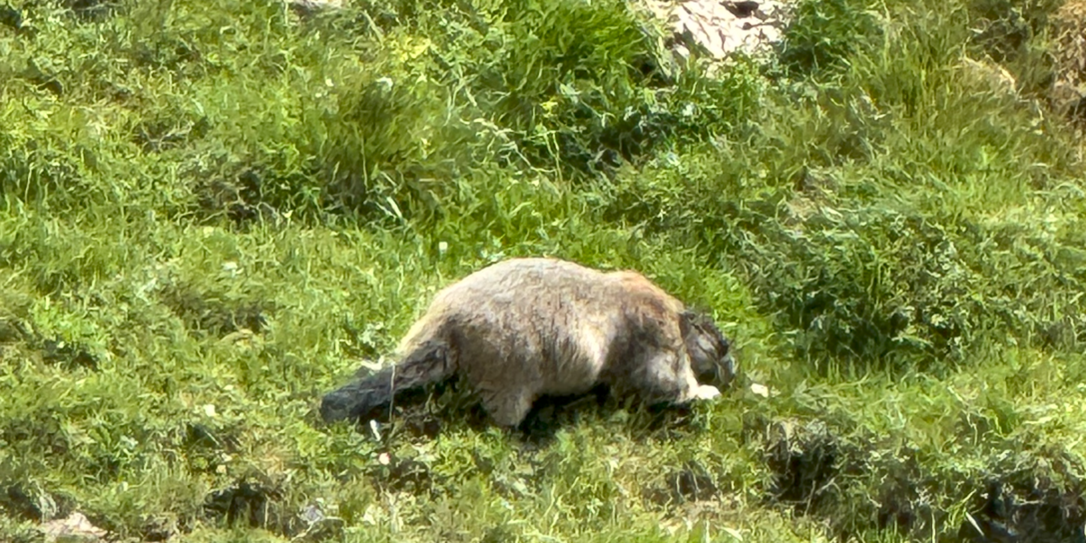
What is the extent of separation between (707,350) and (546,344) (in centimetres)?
72

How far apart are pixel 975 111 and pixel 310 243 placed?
317 cm

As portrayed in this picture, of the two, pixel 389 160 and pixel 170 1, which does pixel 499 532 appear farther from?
pixel 170 1

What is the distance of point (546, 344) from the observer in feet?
19.5

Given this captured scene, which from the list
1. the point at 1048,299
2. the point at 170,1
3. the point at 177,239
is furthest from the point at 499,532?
the point at 170,1

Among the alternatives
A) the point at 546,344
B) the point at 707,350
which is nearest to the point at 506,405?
the point at 546,344

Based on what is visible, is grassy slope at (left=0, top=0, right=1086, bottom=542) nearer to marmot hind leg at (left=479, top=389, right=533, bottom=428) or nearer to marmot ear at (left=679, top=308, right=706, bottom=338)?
marmot hind leg at (left=479, top=389, right=533, bottom=428)

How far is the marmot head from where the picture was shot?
6301 mm

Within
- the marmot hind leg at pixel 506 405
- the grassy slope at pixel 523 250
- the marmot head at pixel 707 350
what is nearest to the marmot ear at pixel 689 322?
the marmot head at pixel 707 350

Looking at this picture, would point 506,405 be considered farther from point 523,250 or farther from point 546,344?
point 523,250

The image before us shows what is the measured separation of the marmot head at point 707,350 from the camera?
630cm

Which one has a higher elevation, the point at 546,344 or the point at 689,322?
the point at 546,344

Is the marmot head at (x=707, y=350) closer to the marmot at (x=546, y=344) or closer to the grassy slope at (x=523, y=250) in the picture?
the marmot at (x=546, y=344)

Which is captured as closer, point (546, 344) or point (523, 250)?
point (546, 344)

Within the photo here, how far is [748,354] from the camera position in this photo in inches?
259
